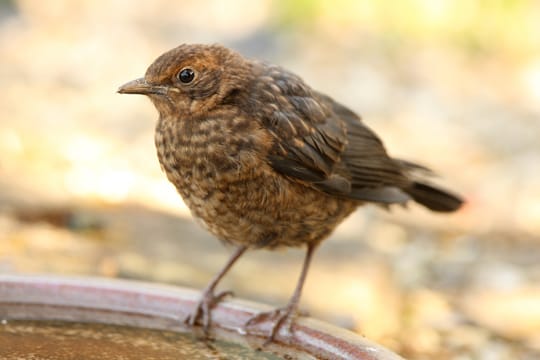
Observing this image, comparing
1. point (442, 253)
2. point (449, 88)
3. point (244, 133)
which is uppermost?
point (449, 88)

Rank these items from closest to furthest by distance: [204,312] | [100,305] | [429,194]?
[100,305], [204,312], [429,194]

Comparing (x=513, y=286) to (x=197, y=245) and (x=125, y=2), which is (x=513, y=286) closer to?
(x=197, y=245)

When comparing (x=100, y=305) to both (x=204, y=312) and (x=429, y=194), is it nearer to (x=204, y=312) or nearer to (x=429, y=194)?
(x=204, y=312)

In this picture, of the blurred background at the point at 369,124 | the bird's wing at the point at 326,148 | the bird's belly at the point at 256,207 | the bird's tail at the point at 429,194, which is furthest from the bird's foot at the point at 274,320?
the blurred background at the point at 369,124

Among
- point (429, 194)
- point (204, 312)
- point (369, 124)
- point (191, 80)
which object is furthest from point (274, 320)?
point (369, 124)

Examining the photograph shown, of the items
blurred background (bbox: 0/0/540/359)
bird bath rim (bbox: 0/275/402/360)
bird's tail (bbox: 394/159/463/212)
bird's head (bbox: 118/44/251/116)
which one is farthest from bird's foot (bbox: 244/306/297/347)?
blurred background (bbox: 0/0/540/359)

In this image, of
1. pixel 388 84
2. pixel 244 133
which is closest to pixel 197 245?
pixel 244 133
